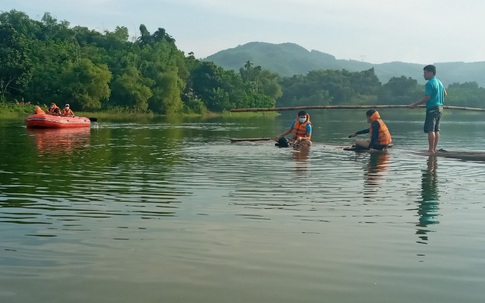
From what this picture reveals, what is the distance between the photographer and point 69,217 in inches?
263

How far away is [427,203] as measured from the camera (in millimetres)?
7949

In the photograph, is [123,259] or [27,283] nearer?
[27,283]

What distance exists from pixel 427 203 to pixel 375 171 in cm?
412

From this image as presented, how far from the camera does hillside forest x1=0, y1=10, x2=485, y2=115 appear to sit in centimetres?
6669

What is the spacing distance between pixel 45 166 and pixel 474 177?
901cm

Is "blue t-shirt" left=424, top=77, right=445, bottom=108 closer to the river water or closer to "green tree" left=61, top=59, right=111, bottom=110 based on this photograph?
the river water

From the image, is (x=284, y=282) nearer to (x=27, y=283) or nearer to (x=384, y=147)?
(x=27, y=283)

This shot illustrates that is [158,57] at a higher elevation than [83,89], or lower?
higher

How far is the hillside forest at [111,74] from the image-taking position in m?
66.7

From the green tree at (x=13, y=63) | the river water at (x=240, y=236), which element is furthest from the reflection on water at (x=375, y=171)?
the green tree at (x=13, y=63)

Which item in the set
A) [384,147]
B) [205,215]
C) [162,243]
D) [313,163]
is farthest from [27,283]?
[384,147]

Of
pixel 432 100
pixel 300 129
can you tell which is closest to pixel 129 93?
pixel 300 129

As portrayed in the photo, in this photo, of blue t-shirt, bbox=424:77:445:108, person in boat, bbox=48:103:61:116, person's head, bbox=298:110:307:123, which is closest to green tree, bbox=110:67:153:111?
person in boat, bbox=48:103:61:116

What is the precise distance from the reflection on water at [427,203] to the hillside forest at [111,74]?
60054 millimetres
